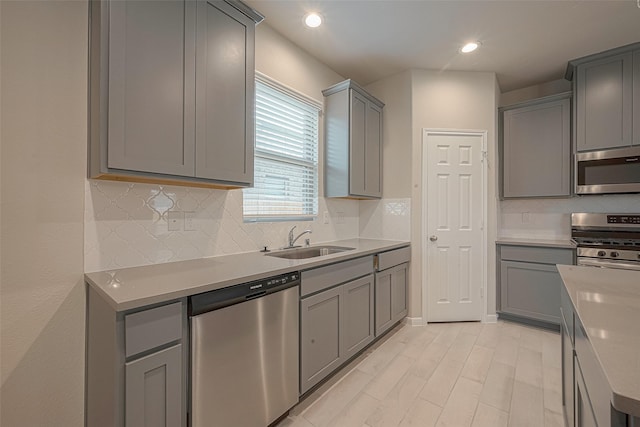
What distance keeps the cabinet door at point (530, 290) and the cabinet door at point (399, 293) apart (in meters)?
1.17

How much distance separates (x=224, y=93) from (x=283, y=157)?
93 centimetres

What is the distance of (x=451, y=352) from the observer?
2.56 m

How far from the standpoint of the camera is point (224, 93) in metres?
1.76

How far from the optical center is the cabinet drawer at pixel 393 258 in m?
2.67

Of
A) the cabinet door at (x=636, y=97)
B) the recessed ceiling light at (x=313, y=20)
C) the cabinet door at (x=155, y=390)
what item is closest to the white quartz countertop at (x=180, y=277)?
the cabinet door at (x=155, y=390)

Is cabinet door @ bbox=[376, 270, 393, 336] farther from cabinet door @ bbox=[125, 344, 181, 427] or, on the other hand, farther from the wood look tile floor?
cabinet door @ bbox=[125, 344, 181, 427]

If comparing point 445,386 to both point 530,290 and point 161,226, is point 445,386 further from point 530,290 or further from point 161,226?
point 161,226

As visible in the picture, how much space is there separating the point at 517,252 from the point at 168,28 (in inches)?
147

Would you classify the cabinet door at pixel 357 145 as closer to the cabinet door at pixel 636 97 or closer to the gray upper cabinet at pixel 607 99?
the gray upper cabinet at pixel 607 99

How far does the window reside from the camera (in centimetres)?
241

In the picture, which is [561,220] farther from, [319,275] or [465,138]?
[319,275]

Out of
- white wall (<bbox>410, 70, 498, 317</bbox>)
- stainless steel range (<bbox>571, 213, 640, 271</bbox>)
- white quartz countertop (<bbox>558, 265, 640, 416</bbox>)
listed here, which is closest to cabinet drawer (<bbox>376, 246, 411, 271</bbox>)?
white wall (<bbox>410, 70, 498, 317</bbox>)

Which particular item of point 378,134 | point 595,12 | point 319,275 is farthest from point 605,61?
point 319,275

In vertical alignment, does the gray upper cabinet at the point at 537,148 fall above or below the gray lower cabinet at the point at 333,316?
above
